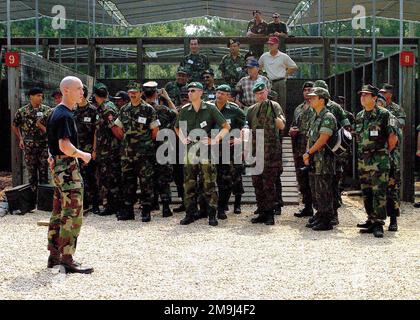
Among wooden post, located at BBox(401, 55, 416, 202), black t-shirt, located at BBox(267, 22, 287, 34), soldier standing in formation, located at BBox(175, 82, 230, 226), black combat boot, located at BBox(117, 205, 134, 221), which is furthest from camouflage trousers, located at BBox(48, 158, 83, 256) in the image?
black t-shirt, located at BBox(267, 22, 287, 34)

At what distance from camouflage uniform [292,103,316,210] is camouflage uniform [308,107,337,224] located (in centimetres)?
98

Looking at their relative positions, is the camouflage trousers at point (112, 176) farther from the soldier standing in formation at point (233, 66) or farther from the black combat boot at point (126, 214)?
the soldier standing in formation at point (233, 66)

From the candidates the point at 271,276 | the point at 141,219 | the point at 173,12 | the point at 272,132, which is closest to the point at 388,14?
the point at 173,12

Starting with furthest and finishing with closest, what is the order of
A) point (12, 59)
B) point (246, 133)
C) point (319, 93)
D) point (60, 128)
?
1. point (12, 59)
2. point (246, 133)
3. point (319, 93)
4. point (60, 128)

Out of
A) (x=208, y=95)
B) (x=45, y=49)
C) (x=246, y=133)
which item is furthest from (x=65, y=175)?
(x=45, y=49)

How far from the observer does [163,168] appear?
31.7ft

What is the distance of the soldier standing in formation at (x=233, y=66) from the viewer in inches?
498

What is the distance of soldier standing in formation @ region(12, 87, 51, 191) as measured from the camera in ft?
33.5

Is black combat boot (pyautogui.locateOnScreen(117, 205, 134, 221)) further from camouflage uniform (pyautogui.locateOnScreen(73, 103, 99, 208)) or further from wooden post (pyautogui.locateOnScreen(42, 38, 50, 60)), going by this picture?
wooden post (pyautogui.locateOnScreen(42, 38, 50, 60))

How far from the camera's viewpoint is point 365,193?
320 inches

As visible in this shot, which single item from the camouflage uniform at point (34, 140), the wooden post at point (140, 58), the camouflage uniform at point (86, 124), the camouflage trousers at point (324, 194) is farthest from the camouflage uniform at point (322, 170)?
the wooden post at point (140, 58)

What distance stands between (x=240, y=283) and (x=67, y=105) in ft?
7.37

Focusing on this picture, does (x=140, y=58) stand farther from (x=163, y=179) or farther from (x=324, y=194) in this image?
(x=324, y=194)

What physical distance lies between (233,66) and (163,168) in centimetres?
384
